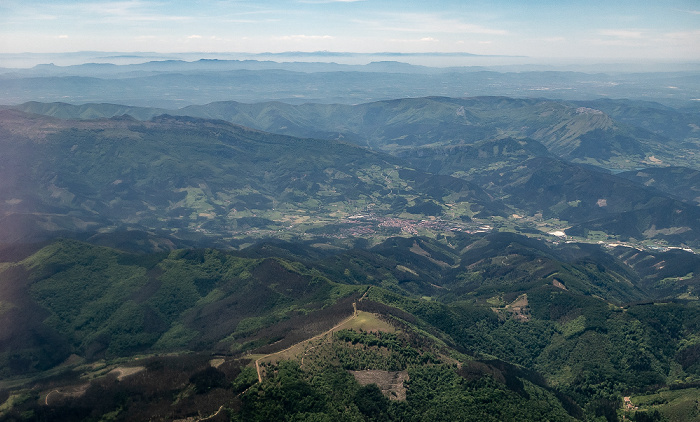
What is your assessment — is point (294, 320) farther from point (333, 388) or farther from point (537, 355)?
point (537, 355)

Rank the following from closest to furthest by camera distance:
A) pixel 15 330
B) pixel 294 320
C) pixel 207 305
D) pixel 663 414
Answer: pixel 663 414
pixel 294 320
pixel 15 330
pixel 207 305

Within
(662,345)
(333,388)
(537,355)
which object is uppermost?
(333,388)

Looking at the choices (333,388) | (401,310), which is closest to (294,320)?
(401,310)

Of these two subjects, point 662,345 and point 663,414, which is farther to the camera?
point 662,345

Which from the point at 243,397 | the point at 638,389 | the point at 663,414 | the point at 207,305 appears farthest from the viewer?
the point at 207,305

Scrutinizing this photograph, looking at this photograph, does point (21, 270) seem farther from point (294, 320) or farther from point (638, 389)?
point (638, 389)

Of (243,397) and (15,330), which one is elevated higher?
(243,397)
